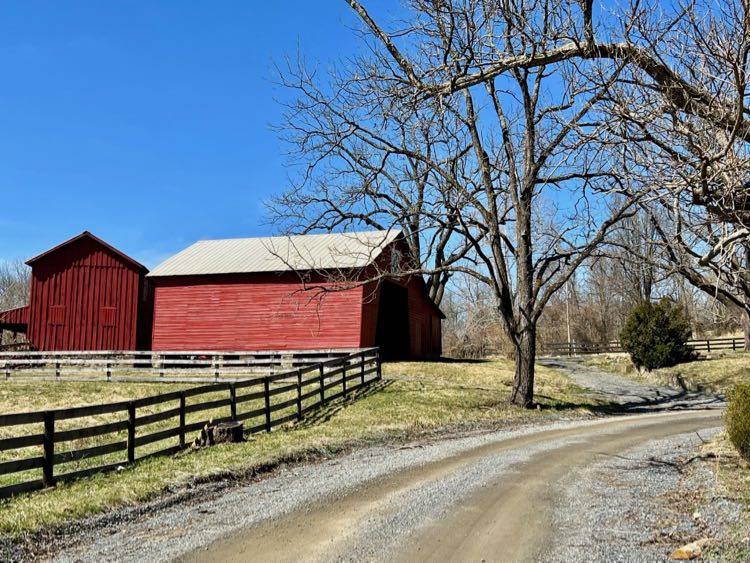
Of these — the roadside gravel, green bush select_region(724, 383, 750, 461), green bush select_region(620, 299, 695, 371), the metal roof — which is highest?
the metal roof

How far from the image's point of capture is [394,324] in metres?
33.5

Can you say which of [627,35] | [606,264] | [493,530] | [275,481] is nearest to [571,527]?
[493,530]

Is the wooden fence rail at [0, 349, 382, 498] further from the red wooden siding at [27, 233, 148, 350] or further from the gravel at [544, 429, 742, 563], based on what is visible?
the red wooden siding at [27, 233, 148, 350]

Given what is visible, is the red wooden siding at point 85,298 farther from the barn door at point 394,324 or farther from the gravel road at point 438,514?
the gravel road at point 438,514

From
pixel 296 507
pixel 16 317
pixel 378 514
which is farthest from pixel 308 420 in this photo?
pixel 16 317

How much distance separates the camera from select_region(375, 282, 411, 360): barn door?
32688 millimetres

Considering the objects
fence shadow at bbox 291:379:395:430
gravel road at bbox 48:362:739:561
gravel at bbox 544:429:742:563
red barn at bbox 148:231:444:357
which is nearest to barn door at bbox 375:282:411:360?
red barn at bbox 148:231:444:357

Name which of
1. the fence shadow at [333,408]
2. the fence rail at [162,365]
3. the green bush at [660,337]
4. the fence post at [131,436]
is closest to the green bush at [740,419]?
the fence shadow at [333,408]

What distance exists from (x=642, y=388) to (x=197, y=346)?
1992 centimetres

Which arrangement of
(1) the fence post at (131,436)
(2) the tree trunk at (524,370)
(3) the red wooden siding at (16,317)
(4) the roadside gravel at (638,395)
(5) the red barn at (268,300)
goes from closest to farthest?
(1) the fence post at (131,436) → (2) the tree trunk at (524,370) → (4) the roadside gravel at (638,395) → (5) the red barn at (268,300) → (3) the red wooden siding at (16,317)

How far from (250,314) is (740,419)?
75.2ft

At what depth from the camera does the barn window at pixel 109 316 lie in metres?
31.9

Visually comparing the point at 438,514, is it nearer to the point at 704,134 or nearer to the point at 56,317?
the point at 704,134

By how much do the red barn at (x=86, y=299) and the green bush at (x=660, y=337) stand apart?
24.8 meters
